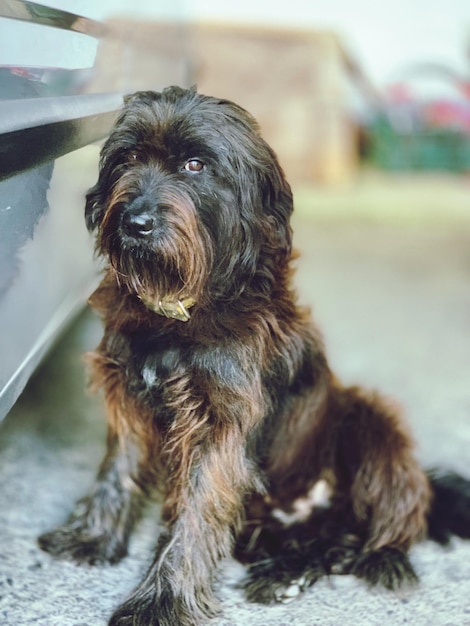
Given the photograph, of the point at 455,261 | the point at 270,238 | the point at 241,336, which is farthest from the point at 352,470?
the point at 455,261

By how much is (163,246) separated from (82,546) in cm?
68

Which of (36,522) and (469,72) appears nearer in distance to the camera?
(36,522)

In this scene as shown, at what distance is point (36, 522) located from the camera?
1.64 meters

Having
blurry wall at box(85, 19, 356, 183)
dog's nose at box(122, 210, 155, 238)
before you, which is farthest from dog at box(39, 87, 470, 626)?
blurry wall at box(85, 19, 356, 183)

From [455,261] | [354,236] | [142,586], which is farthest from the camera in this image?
[354,236]

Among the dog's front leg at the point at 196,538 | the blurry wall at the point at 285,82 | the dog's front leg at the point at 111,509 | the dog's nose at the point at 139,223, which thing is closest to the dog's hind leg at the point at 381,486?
the dog's front leg at the point at 196,538

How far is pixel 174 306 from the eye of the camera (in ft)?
4.41

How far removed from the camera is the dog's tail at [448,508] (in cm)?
163

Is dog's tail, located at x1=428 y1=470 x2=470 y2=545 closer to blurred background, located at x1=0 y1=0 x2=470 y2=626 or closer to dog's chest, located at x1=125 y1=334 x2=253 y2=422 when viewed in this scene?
blurred background, located at x1=0 y1=0 x2=470 y2=626

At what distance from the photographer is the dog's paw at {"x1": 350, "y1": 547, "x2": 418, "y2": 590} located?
1472 millimetres

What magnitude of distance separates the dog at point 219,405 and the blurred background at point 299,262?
0.08 meters

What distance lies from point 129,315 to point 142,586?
49 cm

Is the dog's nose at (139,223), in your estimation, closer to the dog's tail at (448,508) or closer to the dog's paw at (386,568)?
the dog's paw at (386,568)

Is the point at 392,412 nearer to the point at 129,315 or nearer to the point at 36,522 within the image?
the point at 129,315
